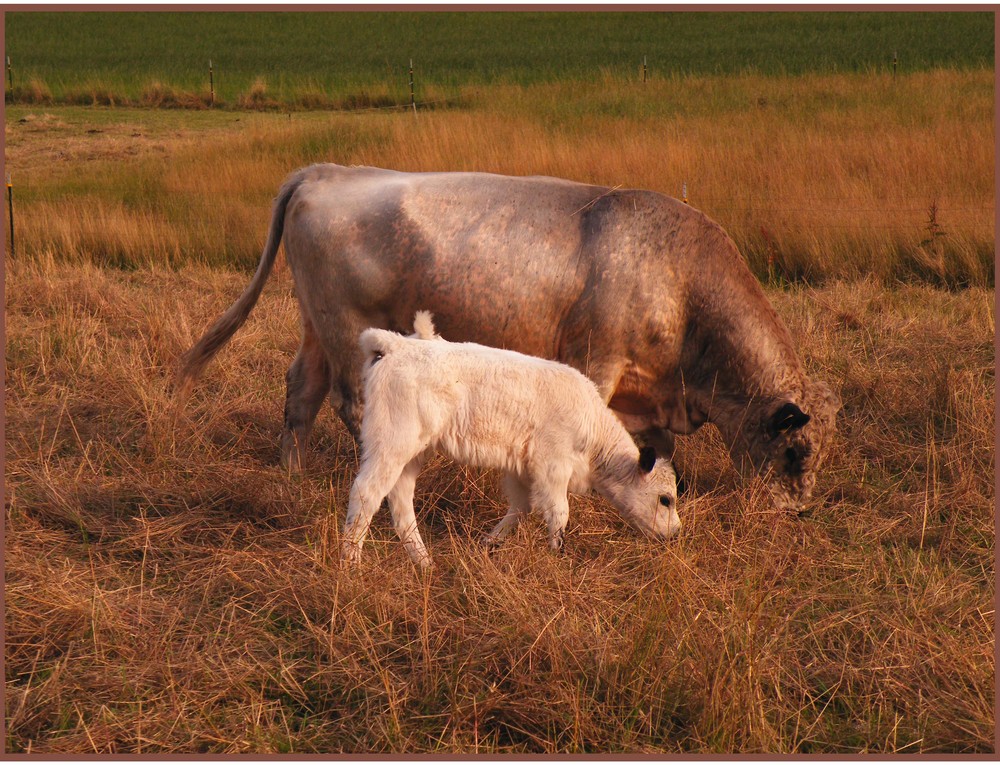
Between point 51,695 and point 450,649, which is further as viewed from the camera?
point 450,649

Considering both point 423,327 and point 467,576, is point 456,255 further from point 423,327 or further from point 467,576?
point 467,576

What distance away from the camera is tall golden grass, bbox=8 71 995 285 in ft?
34.5

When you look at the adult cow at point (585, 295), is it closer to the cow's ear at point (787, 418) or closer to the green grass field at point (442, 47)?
the cow's ear at point (787, 418)

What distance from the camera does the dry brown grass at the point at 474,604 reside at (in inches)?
138

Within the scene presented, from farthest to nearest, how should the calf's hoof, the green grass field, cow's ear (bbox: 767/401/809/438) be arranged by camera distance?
the green grass field → cow's ear (bbox: 767/401/809/438) → the calf's hoof

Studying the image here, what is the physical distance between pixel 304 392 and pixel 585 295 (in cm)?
188

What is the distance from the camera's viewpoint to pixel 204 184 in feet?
45.9

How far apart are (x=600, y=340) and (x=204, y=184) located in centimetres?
1012

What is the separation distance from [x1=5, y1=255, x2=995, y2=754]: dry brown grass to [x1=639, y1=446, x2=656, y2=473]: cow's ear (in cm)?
39

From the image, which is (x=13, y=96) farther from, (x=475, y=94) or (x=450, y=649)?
(x=450, y=649)

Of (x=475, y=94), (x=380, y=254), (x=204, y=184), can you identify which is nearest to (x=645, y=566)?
(x=380, y=254)

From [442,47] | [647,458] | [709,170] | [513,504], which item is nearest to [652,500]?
[647,458]

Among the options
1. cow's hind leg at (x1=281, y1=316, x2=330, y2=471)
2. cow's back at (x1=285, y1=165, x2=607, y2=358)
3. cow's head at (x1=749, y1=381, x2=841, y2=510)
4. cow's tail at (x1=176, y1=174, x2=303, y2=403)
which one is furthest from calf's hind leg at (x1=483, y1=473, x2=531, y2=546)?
cow's tail at (x1=176, y1=174, x2=303, y2=403)

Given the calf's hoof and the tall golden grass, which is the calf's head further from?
the tall golden grass
